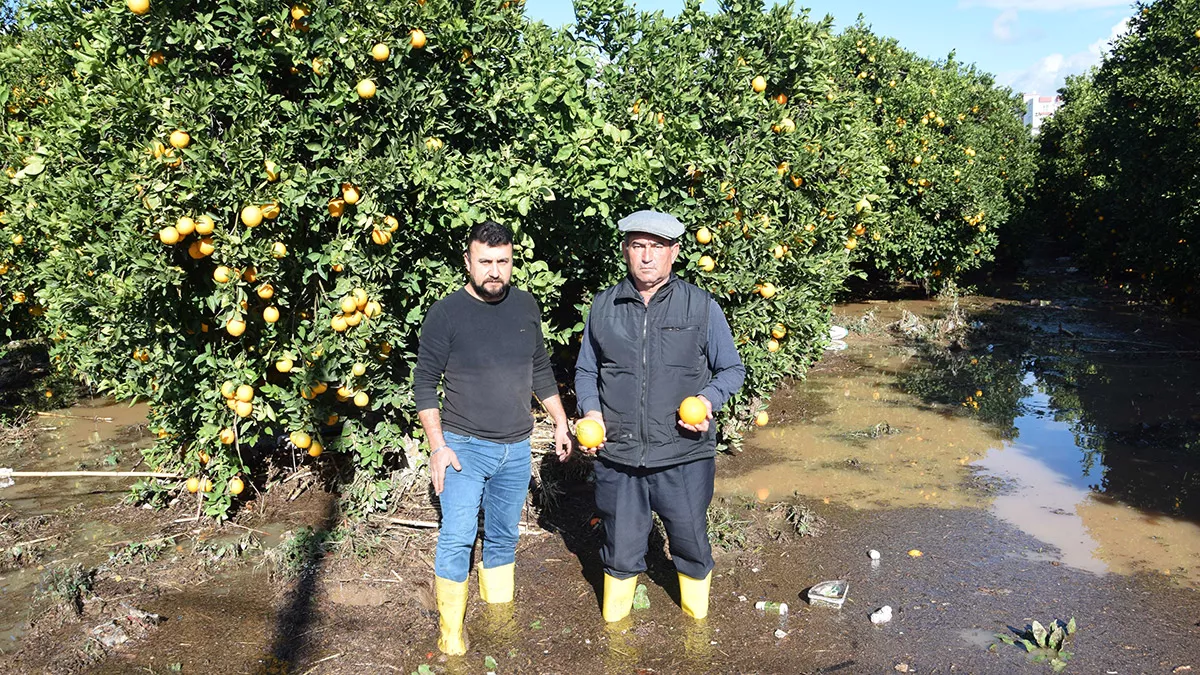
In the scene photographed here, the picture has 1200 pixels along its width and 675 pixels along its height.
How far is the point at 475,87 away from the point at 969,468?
15.4 feet

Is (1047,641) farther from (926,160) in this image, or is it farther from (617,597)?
(926,160)

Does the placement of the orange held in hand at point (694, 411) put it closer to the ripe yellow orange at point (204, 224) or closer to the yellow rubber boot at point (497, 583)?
the yellow rubber boot at point (497, 583)

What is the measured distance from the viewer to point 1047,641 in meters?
3.81

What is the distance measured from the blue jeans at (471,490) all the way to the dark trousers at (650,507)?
0.38m

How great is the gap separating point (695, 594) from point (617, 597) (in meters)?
0.38

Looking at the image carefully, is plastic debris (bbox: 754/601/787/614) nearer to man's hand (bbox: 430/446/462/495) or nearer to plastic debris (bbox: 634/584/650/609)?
plastic debris (bbox: 634/584/650/609)

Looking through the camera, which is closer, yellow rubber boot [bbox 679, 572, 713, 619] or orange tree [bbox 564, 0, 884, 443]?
yellow rubber boot [bbox 679, 572, 713, 619]

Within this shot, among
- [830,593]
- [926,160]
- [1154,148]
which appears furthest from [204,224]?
[1154,148]

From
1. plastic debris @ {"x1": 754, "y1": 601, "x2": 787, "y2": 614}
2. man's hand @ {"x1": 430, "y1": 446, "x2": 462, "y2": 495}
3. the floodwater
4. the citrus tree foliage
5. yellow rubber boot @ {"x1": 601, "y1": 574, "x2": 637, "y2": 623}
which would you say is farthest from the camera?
the citrus tree foliage

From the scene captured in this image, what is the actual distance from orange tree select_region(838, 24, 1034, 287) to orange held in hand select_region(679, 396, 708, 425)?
28.6 feet

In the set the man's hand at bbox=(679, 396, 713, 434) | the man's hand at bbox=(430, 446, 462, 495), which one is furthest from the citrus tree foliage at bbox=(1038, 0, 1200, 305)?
the man's hand at bbox=(430, 446, 462, 495)

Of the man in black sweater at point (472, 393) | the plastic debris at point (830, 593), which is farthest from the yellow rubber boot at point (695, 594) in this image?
the man in black sweater at point (472, 393)

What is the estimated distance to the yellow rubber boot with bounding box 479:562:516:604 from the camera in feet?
13.8

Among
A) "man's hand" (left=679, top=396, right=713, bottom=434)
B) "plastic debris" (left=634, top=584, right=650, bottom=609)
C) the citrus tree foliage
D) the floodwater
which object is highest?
the citrus tree foliage
